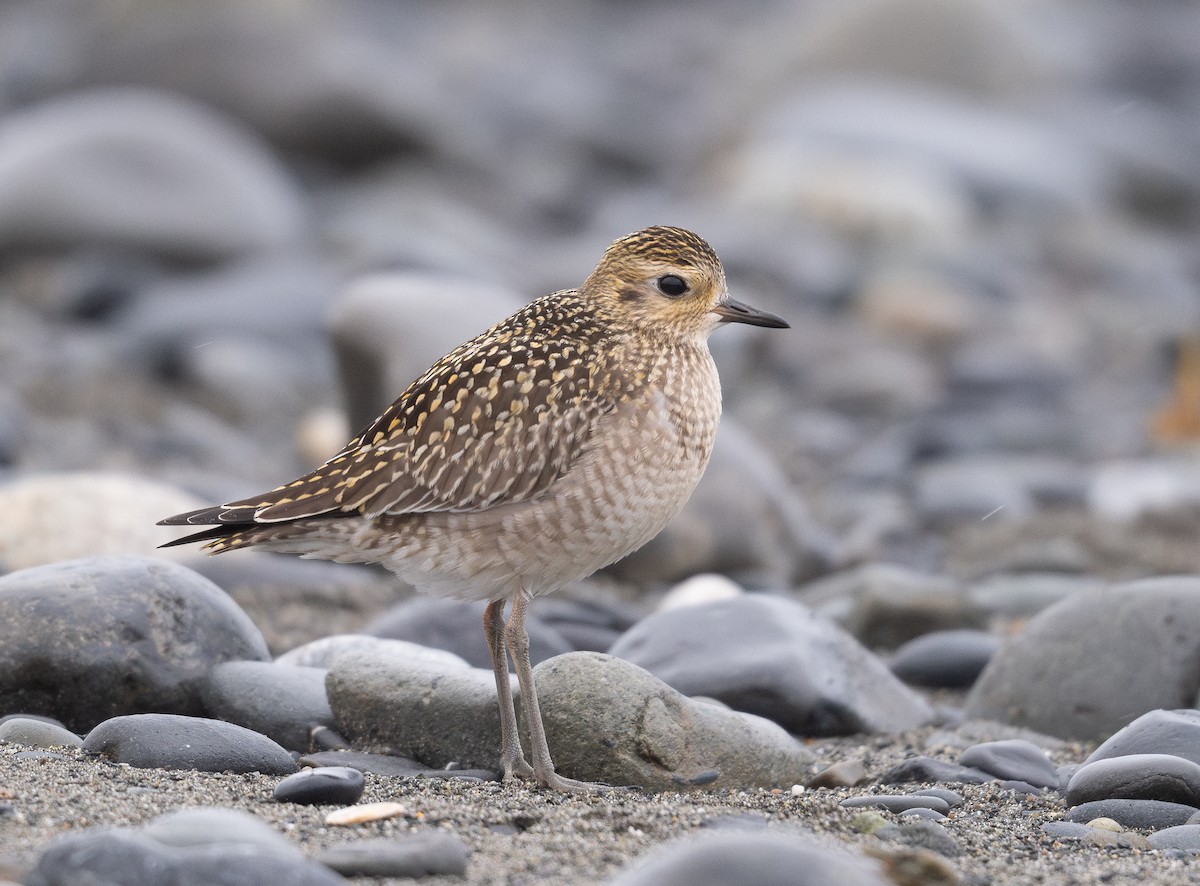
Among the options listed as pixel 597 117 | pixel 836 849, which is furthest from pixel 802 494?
pixel 597 117

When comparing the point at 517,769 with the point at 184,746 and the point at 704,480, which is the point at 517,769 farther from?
the point at 704,480

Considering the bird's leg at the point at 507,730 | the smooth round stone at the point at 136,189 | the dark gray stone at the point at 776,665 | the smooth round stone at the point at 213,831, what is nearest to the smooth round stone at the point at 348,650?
the bird's leg at the point at 507,730

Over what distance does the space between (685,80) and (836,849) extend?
28684mm

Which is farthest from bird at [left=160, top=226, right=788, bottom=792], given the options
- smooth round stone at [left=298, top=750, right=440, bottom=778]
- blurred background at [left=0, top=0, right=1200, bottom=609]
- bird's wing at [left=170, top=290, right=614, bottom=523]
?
blurred background at [left=0, top=0, right=1200, bottom=609]

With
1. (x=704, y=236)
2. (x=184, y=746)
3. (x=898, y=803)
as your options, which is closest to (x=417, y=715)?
(x=184, y=746)

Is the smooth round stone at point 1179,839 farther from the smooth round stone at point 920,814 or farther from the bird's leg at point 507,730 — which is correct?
the bird's leg at point 507,730

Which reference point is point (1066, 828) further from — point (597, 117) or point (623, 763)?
point (597, 117)

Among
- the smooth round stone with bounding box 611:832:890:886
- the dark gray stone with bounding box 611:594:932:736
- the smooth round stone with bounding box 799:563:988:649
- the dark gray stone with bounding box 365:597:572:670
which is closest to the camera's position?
the smooth round stone with bounding box 611:832:890:886

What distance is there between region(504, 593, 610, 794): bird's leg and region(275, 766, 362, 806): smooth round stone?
675 millimetres

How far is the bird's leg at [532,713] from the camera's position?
16.8 ft

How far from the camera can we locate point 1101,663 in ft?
20.7

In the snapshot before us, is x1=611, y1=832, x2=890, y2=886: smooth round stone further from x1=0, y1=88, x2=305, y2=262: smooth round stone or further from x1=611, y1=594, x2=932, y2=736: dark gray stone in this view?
x1=0, y1=88, x2=305, y2=262: smooth round stone

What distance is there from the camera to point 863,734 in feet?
20.5

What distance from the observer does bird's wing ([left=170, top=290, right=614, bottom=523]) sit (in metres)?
5.31
